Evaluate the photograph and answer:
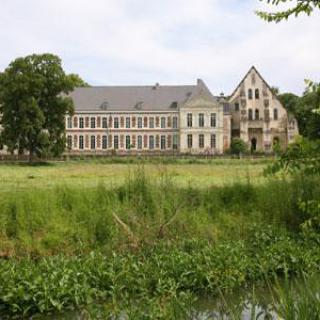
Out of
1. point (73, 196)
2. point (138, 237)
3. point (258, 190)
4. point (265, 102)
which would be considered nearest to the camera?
point (138, 237)

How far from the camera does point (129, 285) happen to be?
27.5ft

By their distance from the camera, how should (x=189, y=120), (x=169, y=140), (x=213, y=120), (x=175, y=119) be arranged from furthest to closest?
(x=169, y=140) → (x=175, y=119) → (x=189, y=120) → (x=213, y=120)

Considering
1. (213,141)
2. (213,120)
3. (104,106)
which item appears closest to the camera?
(213,120)

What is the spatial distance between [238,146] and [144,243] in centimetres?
5981

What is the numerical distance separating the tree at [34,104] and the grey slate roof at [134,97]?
26.0 metres

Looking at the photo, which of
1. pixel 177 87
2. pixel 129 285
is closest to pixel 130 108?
pixel 177 87

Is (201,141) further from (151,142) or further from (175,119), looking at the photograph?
(151,142)

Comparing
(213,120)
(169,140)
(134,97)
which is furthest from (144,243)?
(134,97)

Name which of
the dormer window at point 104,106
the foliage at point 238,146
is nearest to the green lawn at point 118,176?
the foliage at point 238,146

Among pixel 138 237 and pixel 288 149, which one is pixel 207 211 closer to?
pixel 138 237

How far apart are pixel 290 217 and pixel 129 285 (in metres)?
5.42

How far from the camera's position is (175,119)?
245ft

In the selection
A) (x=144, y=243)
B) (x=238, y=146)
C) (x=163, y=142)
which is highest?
(x=163, y=142)

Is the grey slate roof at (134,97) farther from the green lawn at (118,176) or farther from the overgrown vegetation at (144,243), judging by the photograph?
the overgrown vegetation at (144,243)
